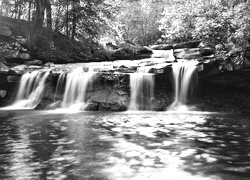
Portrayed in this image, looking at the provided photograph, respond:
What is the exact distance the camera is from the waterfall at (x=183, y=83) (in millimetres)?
14258

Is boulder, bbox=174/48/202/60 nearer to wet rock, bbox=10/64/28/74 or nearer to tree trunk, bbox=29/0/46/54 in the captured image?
wet rock, bbox=10/64/28/74

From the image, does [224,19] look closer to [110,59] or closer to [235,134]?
[235,134]

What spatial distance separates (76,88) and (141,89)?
3.70 m

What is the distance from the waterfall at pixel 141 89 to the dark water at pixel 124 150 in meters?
4.60

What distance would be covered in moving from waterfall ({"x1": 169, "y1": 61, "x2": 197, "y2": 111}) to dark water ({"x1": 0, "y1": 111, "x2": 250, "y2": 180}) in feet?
14.6

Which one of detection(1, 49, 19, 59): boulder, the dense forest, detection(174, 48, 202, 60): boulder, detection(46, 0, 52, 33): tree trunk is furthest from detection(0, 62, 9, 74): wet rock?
detection(174, 48, 202, 60): boulder

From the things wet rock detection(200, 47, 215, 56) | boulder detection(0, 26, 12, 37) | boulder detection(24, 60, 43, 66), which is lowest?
boulder detection(24, 60, 43, 66)

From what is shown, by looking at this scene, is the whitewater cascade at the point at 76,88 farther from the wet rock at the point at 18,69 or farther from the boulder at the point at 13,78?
the boulder at the point at 13,78

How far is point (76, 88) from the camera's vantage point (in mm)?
15250

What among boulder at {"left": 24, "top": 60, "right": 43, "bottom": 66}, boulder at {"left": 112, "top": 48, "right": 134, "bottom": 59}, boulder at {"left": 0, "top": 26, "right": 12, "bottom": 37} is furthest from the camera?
boulder at {"left": 112, "top": 48, "right": 134, "bottom": 59}

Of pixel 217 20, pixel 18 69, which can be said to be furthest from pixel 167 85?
pixel 18 69

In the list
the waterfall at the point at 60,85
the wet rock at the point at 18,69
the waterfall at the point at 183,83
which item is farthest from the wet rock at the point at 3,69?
the waterfall at the point at 183,83

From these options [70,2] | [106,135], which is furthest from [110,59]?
[106,135]

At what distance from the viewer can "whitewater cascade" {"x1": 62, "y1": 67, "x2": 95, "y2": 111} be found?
14837 millimetres
